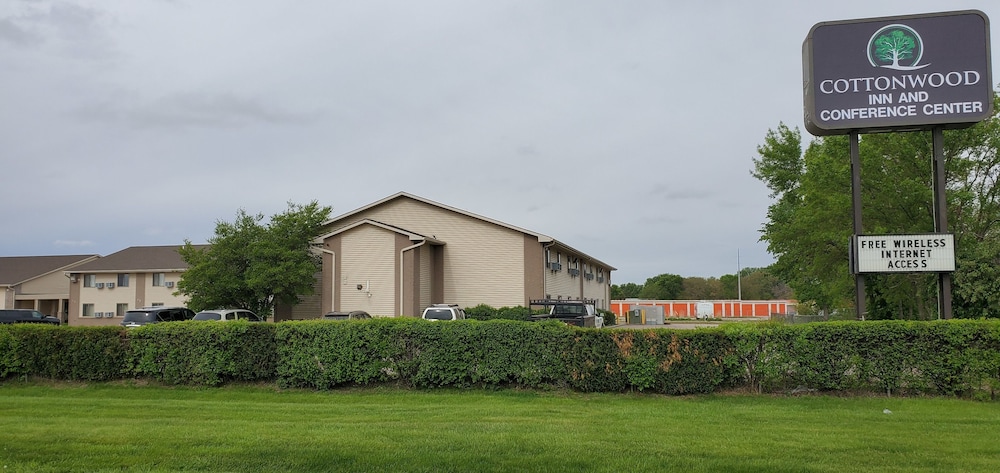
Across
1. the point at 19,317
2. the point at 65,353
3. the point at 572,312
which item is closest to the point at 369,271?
the point at 572,312

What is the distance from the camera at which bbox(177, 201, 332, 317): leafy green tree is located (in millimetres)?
31250

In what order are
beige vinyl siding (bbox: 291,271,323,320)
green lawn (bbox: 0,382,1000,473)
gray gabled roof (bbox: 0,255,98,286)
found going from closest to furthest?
green lawn (bbox: 0,382,1000,473), beige vinyl siding (bbox: 291,271,323,320), gray gabled roof (bbox: 0,255,98,286)

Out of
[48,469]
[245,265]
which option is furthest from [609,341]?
[245,265]

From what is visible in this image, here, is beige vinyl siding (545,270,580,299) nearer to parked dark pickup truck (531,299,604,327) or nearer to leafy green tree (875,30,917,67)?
parked dark pickup truck (531,299,604,327)

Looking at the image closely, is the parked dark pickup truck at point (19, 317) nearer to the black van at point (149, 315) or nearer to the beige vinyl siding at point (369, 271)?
the black van at point (149, 315)

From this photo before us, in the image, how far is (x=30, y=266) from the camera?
53969 mm

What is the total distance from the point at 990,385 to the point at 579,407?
763 cm

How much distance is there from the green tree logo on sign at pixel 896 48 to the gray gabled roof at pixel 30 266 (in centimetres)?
5212

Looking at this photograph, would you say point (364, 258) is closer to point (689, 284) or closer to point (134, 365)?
point (134, 365)

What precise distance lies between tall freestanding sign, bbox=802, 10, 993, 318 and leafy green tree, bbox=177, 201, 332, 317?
22833mm

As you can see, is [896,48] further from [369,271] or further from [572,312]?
[369,271]

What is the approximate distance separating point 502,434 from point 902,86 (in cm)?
1241

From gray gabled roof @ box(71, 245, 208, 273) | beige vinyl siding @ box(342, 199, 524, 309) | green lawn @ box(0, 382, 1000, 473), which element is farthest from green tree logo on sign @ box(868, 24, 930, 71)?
gray gabled roof @ box(71, 245, 208, 273)

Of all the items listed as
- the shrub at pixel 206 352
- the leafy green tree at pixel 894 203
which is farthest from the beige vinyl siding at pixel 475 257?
the shrub at pixel 206 352
